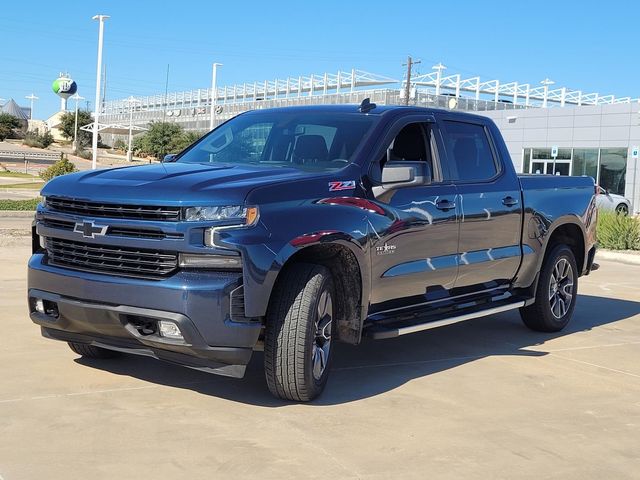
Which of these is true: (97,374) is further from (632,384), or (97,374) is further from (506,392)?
(632,384)

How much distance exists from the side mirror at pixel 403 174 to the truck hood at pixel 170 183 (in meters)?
0.57

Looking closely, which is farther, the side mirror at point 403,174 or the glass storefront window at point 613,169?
the glass storefront window at point 613,169

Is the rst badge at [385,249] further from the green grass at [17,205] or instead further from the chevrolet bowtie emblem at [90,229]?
the green grass at [17,205]

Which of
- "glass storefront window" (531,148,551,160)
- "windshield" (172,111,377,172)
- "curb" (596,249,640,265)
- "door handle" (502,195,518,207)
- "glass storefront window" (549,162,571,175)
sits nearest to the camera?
"windshield" (172,111,377,172)

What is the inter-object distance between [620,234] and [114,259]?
49.9 feet

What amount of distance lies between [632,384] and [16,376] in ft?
14.6

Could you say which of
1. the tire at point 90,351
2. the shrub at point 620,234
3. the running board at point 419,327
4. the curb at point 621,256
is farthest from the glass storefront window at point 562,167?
the tire at point 90,351

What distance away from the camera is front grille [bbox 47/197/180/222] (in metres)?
4.72

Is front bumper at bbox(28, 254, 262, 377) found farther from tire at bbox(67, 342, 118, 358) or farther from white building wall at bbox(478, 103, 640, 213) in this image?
white building wall at bbox(478, 103, 640, 213)

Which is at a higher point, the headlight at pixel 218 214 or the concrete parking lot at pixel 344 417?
the headlight at pixel 218 214

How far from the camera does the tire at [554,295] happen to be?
311 inches

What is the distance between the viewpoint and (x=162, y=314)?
4656 millimetres

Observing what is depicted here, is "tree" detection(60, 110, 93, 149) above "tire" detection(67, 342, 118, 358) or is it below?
above

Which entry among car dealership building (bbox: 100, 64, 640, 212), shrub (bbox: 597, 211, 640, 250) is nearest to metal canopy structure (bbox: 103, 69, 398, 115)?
car dealership building (bbox: 100, 64, 640, 212)
